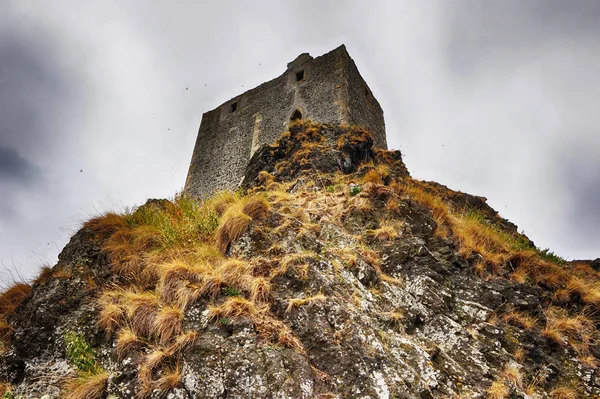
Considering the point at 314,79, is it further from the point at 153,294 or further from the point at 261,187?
the point at 153,294

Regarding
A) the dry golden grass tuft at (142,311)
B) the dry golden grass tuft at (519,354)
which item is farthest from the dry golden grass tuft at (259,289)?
the dry golden grass tuft at (519,354)

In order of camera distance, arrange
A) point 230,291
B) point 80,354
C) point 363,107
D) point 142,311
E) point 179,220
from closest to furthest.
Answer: point 80,354 < point 142,311 < point 230,291 < point 179,220 < point 363,107

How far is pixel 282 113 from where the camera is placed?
49.6 ft

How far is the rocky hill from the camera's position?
3.71m

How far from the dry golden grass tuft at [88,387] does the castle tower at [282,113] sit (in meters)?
10.7

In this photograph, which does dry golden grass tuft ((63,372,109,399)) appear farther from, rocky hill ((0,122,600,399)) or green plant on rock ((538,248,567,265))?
green plant on rock ((538,248,567,265))

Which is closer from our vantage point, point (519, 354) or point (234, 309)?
point (234, 309)

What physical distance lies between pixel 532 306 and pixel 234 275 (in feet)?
14.3

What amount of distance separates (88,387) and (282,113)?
42.2 feet

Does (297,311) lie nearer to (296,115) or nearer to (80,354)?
(80,354)

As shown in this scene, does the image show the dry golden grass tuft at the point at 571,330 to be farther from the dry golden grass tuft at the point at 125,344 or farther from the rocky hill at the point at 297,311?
the dry golden grass tuft at the point at 125,344

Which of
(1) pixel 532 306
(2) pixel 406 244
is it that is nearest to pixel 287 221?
(2) pixel 406 244

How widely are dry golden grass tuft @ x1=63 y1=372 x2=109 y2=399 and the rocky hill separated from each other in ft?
0.04

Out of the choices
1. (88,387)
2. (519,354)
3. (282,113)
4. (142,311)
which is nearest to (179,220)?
(142,311)
